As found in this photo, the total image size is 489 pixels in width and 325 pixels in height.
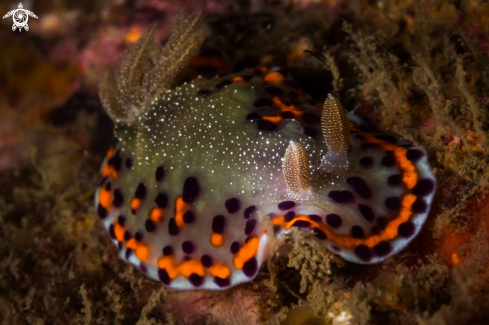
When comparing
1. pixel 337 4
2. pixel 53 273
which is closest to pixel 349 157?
pixel 337 4

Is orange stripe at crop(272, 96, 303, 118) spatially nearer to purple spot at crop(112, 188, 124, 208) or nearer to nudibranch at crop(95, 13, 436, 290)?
nudibranch at crop(95, 13, 436, 290)

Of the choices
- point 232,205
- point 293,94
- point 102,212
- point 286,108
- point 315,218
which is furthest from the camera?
point 102,212

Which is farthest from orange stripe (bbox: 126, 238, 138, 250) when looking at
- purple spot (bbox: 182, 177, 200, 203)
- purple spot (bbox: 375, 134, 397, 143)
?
purple spot (bbox: 375, 134, 397, 143)

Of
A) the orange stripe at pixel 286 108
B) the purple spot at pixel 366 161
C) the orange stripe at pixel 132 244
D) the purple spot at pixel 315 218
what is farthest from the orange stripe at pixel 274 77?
the orange stripe at pixel 132 244

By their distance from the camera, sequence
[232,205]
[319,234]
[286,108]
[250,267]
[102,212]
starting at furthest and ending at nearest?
[102,212]
[286,108]
[232,205]
[250,267]
[319,234]

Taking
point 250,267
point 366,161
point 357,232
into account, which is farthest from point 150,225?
point 366,161

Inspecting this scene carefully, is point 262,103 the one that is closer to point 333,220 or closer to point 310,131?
point 310,131

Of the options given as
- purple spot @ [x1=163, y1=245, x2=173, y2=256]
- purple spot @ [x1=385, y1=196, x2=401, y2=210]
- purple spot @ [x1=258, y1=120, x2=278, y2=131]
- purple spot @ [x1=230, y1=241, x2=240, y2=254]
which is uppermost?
purple spot @ [x1=258, y1=120, x2=278, y2=131]
